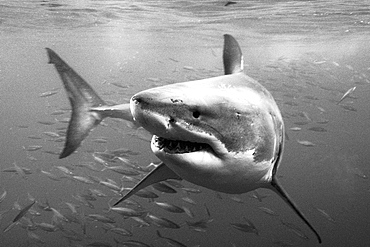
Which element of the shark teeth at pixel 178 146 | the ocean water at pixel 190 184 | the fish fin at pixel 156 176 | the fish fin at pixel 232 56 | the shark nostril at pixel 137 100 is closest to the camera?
the shark nostril at pixel 137 100

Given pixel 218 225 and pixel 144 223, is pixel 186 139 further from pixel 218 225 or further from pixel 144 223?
pixel 218 225

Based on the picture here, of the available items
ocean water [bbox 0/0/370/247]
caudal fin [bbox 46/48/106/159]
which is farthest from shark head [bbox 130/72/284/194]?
ocean water [bbox 0/0/370/247]

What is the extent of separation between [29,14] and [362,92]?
62.0 meters

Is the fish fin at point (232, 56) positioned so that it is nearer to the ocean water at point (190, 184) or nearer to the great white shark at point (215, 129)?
the great white shark at point (215, 129)

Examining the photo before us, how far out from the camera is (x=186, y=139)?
5.70 feet

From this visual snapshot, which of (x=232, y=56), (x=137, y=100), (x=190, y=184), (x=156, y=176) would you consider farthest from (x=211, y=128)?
(x=190, y=184)

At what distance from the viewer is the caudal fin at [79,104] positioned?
3.54m

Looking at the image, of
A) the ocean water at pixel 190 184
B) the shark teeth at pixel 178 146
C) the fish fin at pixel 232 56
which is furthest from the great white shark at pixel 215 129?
the ocean water at pixel 190 184

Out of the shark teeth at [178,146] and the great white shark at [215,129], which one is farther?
the shark teeth at [178,146]

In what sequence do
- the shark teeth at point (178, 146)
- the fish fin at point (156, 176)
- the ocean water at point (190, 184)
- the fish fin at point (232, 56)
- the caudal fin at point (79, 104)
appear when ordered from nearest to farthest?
the shark teeth at point (178, 146), the fish fin at point (156, 176), the fish fin at point (232, 56), the caudal fin at point (79, 104), the ocean water at point (190, 184)

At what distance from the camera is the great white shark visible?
1656 millimetres

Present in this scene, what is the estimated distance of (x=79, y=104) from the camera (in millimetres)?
3893

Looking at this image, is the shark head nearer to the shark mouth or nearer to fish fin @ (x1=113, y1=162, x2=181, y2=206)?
the shark mouth

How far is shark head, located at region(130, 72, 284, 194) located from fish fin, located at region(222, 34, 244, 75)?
95 centimetres
